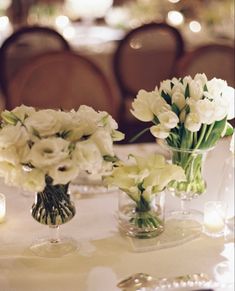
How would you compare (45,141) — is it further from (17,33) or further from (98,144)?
(17,33)

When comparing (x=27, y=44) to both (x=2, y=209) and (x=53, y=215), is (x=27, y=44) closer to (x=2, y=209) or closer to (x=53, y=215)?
(x=2, y=209)

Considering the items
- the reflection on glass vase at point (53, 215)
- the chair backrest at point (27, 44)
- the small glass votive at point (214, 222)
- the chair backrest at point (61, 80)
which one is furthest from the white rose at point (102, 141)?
the chair backrest at point (27, 44)

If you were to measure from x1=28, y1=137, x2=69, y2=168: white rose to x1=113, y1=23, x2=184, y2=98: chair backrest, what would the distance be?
1.99 m

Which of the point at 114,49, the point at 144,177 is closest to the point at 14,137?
the point at 144,177

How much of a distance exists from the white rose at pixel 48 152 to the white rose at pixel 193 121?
12.3 inches

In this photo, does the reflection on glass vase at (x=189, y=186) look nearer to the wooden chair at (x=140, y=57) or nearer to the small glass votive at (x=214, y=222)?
the small glass votive at (x=214, y=222)

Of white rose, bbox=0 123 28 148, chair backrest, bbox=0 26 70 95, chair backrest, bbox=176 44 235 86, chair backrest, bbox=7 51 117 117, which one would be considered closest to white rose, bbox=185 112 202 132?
white rose, bbox=0 123 28 148

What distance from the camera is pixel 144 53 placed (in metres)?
3.28

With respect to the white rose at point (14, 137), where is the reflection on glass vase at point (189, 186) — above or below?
below

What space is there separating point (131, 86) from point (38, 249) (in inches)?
77.4

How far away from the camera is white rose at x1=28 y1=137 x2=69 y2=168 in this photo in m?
1.10

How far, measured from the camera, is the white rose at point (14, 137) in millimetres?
1122

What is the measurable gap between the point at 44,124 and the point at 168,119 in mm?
303

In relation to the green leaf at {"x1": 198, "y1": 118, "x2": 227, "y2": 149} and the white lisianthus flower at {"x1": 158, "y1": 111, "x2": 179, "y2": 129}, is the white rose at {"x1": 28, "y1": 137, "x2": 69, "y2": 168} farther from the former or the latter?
the green leaf at {"x1": 198, "y1": 118, "x2": 227, "y2": 149}
